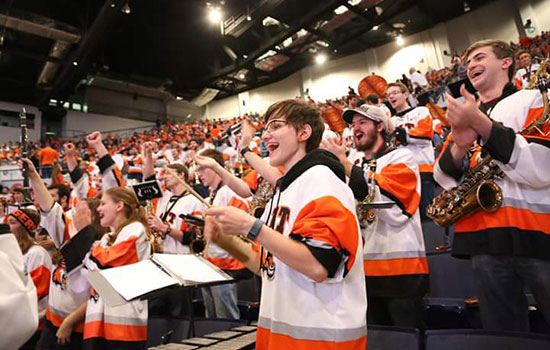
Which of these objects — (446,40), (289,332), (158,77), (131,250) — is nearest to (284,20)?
(446,40)

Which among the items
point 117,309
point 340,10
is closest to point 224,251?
point 117,309

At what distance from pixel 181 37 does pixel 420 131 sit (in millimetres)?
19368

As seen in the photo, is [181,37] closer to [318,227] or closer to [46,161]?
[46,161]

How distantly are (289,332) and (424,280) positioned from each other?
4.58 feet

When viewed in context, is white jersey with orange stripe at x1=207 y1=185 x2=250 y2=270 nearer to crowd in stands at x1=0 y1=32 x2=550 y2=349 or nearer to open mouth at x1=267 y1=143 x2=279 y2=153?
crowd in stands at x1=0 y1=32 x2=550 y2=349

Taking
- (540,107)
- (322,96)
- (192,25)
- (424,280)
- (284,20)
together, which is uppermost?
(192,25)

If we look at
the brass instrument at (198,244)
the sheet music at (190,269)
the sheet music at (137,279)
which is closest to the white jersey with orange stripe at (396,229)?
the sheet music at (190,269)

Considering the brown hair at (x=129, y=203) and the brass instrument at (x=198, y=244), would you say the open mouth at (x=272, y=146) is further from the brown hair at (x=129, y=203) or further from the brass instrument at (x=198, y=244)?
the brass instrument at (x=198, y=244)

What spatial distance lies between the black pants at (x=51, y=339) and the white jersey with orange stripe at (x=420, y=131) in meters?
4.36

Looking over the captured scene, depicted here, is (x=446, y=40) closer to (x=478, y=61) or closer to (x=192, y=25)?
(x=192, y=25)

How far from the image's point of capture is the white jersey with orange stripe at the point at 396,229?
98.4 inches

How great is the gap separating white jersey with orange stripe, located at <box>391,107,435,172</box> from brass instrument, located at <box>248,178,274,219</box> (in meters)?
1.95

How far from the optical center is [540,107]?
199 centimetres

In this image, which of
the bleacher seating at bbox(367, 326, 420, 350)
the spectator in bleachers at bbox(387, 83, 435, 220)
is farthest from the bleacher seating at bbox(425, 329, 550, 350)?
the spectator in bleachers at bbox(387, 83, 435, 220)
